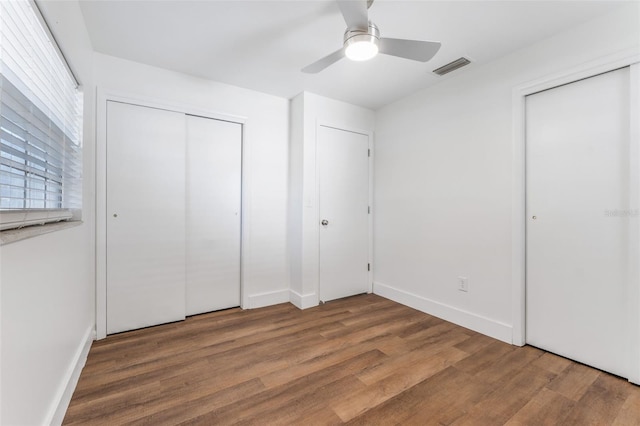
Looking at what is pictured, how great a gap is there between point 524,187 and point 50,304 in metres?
3.18

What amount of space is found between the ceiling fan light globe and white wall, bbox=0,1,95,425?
4.92ft

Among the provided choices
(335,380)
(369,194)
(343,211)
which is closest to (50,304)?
(335,380)

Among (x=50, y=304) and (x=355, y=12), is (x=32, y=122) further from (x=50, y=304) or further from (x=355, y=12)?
(x=355, y=12)

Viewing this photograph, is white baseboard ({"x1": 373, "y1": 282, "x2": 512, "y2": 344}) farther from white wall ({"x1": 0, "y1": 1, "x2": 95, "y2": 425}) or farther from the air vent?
white wall ({"x1": 0, "y1": 1, "x2": 95, "y2": 425})

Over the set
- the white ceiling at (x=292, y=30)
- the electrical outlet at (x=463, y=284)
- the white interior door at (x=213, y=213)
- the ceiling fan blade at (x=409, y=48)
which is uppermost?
the white ceiling at (x=292, y=30)

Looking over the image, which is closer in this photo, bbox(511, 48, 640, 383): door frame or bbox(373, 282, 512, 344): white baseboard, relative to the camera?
bbox(511, 48, 640, 383): door frame

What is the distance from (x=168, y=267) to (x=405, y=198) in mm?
2604

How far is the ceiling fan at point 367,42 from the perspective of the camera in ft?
5.04

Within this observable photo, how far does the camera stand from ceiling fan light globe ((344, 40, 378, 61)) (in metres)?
1.62

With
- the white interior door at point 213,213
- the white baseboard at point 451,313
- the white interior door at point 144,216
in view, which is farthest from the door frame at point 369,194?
the white interior door at point 144,216

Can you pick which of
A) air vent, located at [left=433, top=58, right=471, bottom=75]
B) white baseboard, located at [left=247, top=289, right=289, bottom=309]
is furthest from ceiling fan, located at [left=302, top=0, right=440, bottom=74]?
white baseboard, located at [left=247, top=289, right=289, bottom=309]

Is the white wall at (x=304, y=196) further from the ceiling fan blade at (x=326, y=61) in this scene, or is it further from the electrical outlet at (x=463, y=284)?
the electrical outlet at (x=463, y=284)

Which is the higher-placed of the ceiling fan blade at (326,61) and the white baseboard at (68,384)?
the ceiling fan blade at (326,61)

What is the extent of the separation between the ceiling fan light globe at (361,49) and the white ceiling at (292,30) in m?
0.34
